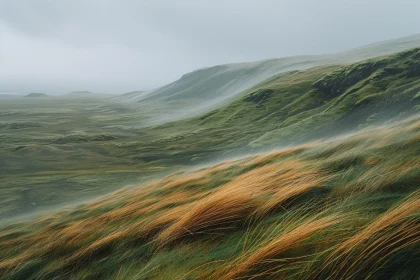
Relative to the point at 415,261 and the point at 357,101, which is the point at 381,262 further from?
the point at 357,101

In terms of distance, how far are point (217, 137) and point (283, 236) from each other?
182 ft

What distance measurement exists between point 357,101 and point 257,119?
24451 mm

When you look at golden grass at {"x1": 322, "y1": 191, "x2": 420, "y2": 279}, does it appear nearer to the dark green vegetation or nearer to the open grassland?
the open grassland

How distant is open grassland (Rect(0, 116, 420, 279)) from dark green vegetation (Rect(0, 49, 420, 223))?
75.4 ft

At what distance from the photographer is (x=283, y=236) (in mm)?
2980

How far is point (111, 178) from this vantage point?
1355 inches

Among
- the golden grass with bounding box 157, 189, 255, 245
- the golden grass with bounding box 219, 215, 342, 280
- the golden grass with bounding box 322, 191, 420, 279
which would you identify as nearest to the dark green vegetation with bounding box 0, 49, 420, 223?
the golden grass with bounding box 157, 189, 255, 245

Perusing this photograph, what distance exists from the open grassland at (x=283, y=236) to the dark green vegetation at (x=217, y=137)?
2299cm

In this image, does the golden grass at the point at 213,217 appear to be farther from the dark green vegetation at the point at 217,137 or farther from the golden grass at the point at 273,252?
the dark green vegetation at the point at 217,137

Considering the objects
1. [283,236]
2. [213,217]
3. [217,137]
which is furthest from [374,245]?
[217,137]

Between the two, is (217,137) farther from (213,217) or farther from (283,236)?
(283,236)

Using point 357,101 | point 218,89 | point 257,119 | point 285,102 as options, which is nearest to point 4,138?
→ point 257,119

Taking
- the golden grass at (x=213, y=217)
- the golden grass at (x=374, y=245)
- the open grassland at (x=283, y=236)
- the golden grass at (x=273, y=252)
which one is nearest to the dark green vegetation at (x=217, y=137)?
the open grassland at (x=283, y=236)

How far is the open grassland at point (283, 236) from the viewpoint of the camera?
2.45m
